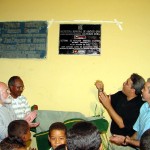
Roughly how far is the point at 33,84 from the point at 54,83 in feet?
1.12

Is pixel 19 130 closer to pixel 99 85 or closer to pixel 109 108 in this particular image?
pixel 109 108

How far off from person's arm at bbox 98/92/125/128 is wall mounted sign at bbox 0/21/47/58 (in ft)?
3.70

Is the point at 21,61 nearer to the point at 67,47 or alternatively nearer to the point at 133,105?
the point at 67,47

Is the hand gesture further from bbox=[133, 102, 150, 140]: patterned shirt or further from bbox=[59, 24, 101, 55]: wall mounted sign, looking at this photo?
bbox=[133, 102, 150, 140]: patterned shirt

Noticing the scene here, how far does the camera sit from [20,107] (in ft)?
12.2

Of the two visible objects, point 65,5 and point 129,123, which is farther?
point 65,5

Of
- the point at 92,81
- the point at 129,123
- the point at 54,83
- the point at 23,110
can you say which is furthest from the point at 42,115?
the point at 129,123

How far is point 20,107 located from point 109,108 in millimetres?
1217

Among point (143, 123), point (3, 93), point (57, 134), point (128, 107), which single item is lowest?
point (57, 134)

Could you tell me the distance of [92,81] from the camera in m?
4.09

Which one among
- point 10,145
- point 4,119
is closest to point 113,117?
point 4,119

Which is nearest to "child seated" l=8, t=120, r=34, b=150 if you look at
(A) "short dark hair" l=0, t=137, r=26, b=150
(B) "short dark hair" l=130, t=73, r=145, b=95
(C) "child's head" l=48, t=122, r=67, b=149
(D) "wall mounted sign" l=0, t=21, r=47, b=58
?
(C) "child's head" l=48, t=122, r=67, b=149

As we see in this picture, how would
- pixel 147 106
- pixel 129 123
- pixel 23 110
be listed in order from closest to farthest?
pixel 147 106
pixel 129 123
pixel 23 110

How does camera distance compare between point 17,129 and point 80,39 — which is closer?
point 17,129
